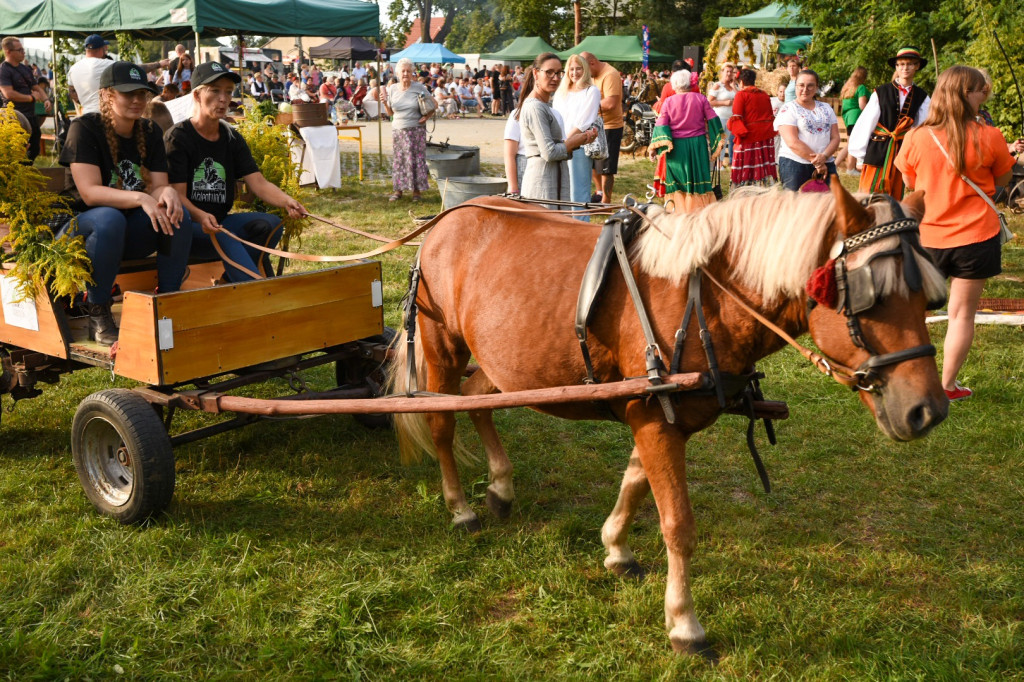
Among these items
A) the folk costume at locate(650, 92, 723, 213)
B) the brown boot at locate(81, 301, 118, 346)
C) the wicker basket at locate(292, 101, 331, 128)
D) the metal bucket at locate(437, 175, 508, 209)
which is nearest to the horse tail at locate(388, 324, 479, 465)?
the brown boot at locate(81, 301, 118, 346)

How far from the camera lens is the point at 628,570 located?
3.47 m

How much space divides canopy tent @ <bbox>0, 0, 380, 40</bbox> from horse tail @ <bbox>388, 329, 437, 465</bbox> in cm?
898

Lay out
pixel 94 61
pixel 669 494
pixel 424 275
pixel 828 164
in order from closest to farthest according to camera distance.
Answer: pixel 669 494 → pixel 424 275 → pixel 828 164 → pixel 94 61

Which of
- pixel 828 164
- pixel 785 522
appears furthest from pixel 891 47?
pixel 785 522

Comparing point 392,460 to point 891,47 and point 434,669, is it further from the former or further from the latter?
point 891,47

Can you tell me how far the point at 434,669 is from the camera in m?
2.90

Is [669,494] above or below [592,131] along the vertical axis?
below

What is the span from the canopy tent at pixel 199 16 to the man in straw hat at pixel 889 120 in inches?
314

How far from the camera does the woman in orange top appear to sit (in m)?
4.80

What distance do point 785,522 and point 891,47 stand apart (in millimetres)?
14936

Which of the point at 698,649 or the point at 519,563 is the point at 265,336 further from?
the point at 698,649

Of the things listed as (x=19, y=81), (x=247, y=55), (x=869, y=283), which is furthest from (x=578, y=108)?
(x=247, y=55)

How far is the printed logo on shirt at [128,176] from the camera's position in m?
4.32

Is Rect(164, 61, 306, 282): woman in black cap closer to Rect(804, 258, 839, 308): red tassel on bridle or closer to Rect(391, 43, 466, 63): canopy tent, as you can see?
Rect(804, 258, 839, 308): red tassel on bridle
